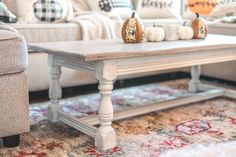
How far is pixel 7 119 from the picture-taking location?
1.25 m

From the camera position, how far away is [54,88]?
5.12 feet

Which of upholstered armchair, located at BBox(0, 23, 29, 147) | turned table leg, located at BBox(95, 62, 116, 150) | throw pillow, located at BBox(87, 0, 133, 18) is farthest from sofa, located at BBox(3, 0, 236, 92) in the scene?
turned table leg, located at BBox(95, 62, 116, 150)

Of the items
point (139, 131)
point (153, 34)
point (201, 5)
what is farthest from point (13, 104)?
point (201, 5)

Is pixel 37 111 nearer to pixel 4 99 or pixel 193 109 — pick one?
pixel 4 99

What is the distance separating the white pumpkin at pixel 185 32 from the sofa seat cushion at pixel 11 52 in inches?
30.9

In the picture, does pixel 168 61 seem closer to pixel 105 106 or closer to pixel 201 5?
pixel 105 106

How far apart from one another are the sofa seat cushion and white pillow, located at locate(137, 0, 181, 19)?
1.53 metres

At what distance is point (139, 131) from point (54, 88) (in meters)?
0.40

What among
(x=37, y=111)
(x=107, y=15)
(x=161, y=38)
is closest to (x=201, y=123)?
(x=161, y=38)

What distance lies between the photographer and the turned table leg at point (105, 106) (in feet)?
4.12

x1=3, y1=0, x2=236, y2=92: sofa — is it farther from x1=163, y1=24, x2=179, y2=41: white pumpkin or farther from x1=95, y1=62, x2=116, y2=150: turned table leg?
x1=95, y1=62, x2=116, y2=150: turned table leg

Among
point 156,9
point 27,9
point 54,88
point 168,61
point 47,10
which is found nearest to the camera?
point 168,61

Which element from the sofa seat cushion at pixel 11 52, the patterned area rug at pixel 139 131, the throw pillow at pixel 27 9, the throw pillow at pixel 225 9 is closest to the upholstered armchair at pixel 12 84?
the sofa seat cushion at pixel 11 52

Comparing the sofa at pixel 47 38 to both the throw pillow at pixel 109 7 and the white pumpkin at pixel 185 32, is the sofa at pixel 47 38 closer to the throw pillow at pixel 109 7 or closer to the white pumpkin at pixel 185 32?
the throw pillow at pixel 109 7
